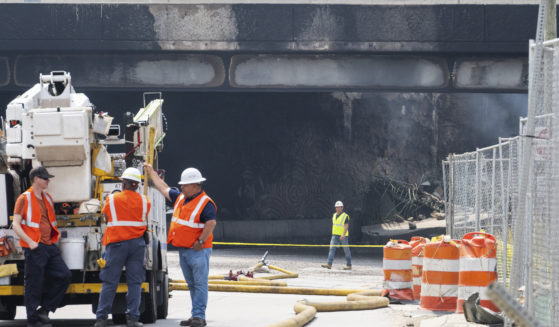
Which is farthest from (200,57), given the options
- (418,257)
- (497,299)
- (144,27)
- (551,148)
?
(497,299)

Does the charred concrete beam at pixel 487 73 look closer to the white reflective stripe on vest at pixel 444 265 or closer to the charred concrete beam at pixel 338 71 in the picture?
the charred concrete beam at pixel 338 71

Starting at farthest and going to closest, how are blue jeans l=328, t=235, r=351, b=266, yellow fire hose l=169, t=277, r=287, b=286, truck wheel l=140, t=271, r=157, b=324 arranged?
blue jeans l=328, t=235, r=351, b=266
yellow fire hose l=169, t=277, r=287, b=286
truck wheel l=140, t=271, r=157, b=324

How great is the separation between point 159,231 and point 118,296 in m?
1.75

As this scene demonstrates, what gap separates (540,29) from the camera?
8234mm

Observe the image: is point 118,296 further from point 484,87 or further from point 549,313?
point 484,87

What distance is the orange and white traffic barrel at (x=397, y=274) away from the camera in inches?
620

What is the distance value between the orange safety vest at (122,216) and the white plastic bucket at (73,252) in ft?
1.76

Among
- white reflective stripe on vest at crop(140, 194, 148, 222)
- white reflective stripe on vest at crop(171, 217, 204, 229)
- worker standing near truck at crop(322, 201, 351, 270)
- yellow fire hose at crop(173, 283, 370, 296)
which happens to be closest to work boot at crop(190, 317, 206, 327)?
white reflective stripe on vest at crop(171, 217, 204, 229)

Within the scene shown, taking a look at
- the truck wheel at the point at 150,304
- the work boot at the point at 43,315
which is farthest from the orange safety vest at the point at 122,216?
the truck wheel at the point at 150,304

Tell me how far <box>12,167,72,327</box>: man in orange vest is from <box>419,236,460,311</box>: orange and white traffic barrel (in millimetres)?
4980

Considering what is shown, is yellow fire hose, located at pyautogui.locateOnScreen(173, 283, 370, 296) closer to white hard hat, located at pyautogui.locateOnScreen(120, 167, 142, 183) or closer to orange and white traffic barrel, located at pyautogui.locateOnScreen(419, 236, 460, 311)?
orange and white traffic barrel, located at pyautogui.locateOnScreen(419, 236, 460, 311)

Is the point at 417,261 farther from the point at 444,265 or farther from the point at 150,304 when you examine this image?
the point at 150,304

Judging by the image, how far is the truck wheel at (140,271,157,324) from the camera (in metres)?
12.4

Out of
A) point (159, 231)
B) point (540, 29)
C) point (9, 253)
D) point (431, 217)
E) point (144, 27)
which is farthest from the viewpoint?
point (431, 217)
